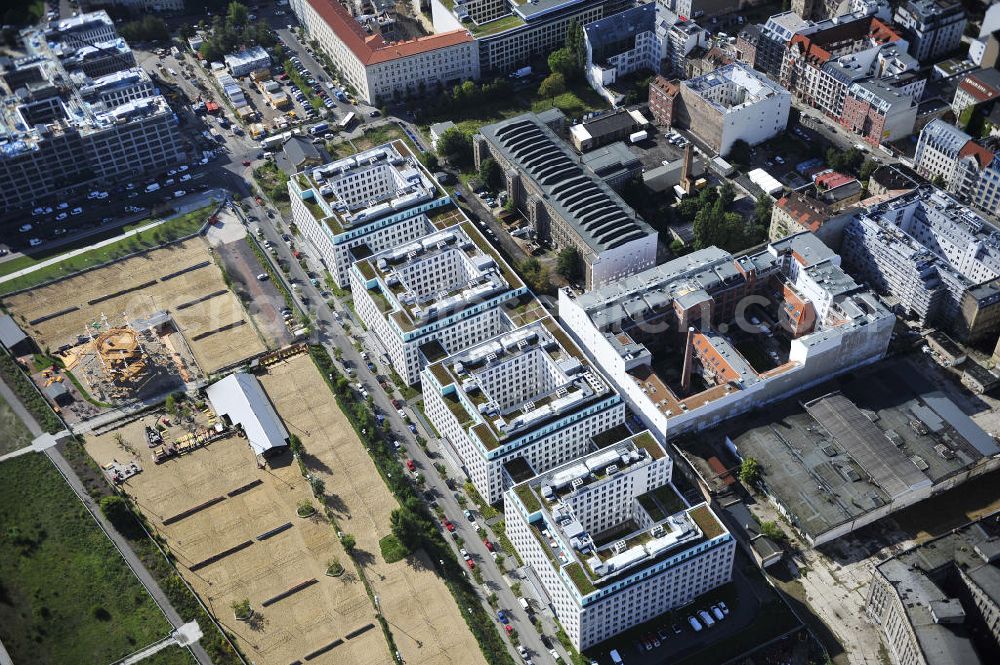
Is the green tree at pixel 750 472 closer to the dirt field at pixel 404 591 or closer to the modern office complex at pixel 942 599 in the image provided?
the modern office complex at pixel 942 599

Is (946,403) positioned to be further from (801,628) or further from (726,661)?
(726,661)

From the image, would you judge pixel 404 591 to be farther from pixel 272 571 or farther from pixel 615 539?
pixel 615 539

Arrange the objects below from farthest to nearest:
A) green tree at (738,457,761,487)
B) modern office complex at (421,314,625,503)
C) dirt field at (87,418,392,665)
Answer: green tree at (738,457,761,487) → modern office complex at (421,314,625,503) → dirt field at (87,418,392,665)

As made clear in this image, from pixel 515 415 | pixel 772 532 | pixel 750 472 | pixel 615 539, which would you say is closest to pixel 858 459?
pixel 750 472

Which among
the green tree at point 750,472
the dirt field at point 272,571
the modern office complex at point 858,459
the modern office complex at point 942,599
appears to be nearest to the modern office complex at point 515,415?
the green tree at point 750,472

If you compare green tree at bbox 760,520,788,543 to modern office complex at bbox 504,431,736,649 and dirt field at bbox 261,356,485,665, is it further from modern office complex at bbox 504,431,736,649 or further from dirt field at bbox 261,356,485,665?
dirt field at bbox 261,356,485,665

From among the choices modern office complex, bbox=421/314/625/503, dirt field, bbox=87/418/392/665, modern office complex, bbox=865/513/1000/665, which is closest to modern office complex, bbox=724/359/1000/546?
modern office complex, bbox=865/513/1000/665

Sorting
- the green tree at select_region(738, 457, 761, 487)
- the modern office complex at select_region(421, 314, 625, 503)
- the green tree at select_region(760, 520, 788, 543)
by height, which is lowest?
the green tree at select_region(760, 520, 788, 543)
